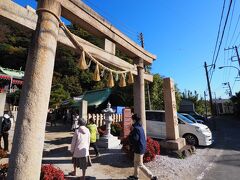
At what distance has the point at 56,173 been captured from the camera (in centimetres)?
366

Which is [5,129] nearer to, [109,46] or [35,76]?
[109,46]

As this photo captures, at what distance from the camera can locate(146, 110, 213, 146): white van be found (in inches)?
406

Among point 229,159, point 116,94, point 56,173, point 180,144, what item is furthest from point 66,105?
point 56,173

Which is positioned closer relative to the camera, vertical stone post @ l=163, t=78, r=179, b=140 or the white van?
vertical stone post @ l=163, t=78, r=179, b=140

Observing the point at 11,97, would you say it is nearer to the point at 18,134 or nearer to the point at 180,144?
the point at 180,144

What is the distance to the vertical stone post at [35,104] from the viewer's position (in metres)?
2.60

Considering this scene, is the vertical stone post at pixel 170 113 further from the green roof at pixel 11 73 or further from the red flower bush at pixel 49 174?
the green roof at pixel 11 73

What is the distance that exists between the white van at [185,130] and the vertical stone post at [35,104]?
9.03 metres

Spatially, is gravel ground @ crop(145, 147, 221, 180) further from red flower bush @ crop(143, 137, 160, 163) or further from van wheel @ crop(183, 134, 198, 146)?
van wheel @ crop(183, 134, 198, 146)

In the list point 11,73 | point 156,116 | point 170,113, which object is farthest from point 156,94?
point 11,73

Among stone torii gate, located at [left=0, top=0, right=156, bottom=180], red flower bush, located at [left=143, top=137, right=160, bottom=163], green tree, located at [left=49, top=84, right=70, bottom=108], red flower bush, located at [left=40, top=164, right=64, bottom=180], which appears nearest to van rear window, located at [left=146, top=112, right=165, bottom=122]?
red flower bush, located at [left=143, top=137, right=160, bottom=163]

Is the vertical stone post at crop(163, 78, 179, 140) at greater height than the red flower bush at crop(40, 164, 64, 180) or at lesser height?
greater

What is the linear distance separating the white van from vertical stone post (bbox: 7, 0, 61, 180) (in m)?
9.03

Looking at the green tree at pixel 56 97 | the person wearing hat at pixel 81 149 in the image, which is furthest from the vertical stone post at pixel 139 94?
the green tree at pixel 56 97
